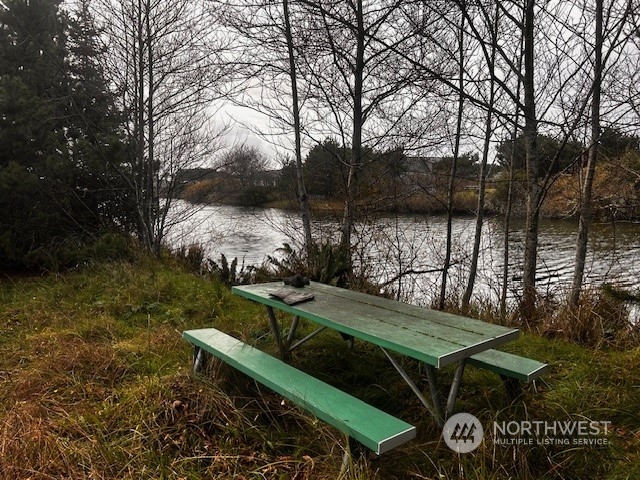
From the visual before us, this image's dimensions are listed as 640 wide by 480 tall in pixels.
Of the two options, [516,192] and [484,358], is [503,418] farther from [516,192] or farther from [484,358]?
[516,192]

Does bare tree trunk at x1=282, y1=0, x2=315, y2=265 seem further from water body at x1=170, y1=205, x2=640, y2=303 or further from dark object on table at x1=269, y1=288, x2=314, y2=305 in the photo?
dark object on table at x1=269, y1=288, x2=314, y2=305

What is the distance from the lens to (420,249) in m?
6.82

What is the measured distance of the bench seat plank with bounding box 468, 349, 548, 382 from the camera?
2355 mm

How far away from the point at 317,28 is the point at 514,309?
14.1ft

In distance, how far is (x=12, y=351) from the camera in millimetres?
3666

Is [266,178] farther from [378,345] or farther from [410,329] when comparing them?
[410,329]

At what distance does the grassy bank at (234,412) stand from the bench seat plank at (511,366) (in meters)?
0.17

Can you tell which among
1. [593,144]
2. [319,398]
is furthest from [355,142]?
[319,398]

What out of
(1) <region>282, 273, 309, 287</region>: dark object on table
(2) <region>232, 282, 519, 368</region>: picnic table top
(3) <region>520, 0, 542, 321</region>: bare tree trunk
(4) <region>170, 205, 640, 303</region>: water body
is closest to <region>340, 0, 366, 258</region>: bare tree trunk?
(4) <region>170, 205, 640, 303</region>: water body

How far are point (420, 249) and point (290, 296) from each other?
416 centimetres

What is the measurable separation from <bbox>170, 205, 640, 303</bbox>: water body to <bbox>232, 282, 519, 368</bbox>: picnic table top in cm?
264

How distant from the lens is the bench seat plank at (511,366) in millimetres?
2355

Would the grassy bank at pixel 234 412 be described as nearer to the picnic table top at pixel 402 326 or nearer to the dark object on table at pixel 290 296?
the picnic table top at pixel 402 326

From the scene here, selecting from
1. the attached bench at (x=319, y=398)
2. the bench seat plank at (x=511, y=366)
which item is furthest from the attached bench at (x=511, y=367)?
the attached bench at (x=319, y=398)
